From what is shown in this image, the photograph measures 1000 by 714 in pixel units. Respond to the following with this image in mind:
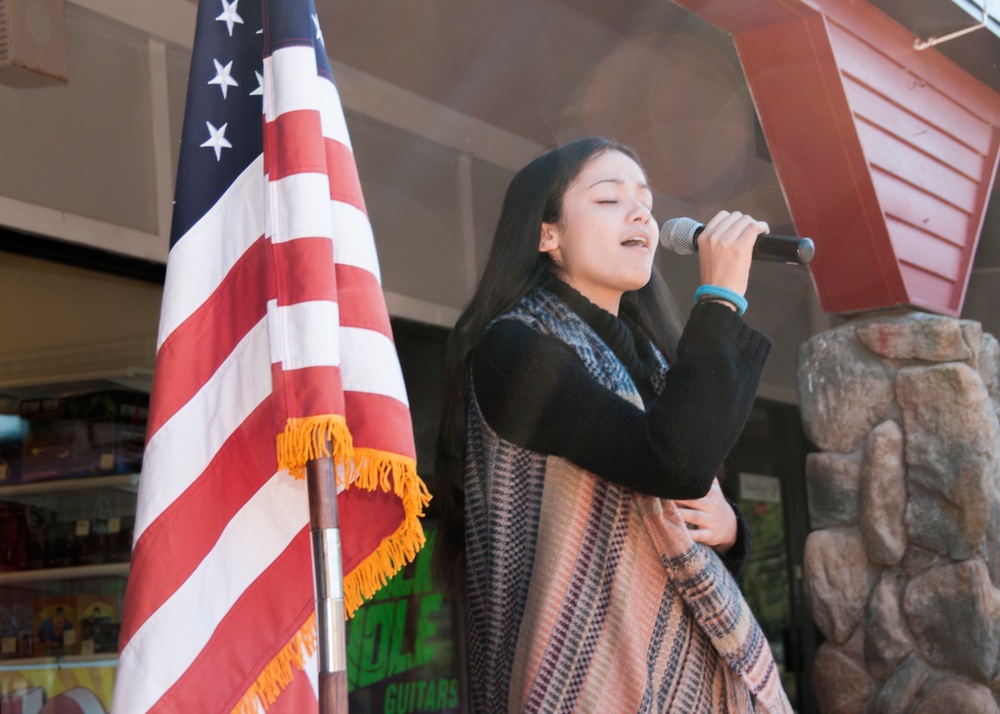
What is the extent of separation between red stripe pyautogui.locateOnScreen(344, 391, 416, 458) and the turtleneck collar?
1.51 ft

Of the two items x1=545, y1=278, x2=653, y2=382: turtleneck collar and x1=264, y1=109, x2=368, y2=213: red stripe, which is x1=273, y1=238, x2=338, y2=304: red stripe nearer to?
x1=264, y1=109, x2=368, y2=213: red stripe

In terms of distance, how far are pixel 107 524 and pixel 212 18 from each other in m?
2.54

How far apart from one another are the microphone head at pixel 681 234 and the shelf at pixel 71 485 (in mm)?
2379

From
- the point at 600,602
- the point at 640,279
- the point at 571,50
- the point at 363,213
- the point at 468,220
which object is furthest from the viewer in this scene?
the point at 468,220

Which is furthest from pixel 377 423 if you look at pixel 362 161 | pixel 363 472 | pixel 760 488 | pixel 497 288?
pixel 760 488

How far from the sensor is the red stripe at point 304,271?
1.77 meters

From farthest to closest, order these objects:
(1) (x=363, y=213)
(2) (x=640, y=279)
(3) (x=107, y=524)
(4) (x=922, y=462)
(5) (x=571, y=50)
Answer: (5) (x=571, y=50) → (3) (x=107, y=524) → (4) (x=922, y=462) → (2) (x=640, y=279) → (1) (x=363, y=213)

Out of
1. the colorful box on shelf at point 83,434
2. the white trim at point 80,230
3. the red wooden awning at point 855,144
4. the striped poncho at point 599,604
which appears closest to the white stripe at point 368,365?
the striped poncho at point 599,604

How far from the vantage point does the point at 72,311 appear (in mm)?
3965

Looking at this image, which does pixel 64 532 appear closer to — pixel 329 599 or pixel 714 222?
pixel 329 599

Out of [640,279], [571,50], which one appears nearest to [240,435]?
[640,279]

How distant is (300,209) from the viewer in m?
1.82

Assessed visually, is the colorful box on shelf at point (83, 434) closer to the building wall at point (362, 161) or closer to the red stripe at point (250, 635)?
the building wall at point (362, 161)

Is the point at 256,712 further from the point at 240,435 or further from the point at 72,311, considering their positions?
the point at 72,311
